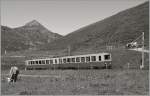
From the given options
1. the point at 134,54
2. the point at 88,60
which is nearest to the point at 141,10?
the point at 134,54

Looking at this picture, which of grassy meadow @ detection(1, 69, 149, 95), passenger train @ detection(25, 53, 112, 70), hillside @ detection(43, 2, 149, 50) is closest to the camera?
grassy meadow @ detection(1, 69, 149, 95)

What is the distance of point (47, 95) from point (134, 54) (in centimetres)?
4767

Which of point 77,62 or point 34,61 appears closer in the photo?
point 77,62

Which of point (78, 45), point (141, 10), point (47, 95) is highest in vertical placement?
point (141, 10)

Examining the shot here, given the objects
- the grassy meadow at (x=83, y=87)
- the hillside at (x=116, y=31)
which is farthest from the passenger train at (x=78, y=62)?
the hillside at (x=116, y=31)

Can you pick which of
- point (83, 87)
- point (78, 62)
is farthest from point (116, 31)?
point (83, 87)

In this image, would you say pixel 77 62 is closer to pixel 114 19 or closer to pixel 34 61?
pixel 34 61

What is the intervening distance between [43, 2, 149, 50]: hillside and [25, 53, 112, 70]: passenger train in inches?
2359

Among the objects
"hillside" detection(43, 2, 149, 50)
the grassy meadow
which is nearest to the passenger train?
the grassy meadow

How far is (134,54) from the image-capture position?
192 feet

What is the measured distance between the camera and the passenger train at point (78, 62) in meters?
33.8

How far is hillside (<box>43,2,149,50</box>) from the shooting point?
110 meters

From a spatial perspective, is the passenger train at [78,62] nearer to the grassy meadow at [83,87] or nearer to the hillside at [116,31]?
the grassy meadow at [83,87]

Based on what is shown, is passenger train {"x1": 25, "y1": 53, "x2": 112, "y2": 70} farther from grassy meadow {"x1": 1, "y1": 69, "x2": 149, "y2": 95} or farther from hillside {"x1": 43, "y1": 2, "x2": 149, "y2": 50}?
hillside {"x1": 43, "y1": 2, "x2": 149, "y2": 50}
